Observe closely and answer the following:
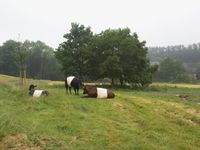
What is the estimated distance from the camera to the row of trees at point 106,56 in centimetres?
4441

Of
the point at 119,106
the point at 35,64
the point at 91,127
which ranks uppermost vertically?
the point at 35,64

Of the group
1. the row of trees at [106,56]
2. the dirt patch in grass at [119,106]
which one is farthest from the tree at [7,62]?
the dirt patch in grass at [119,106]

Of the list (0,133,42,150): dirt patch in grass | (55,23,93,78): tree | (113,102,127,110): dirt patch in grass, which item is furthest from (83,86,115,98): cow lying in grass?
(55,23,93,78): tree

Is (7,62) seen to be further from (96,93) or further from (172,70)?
(96,93)

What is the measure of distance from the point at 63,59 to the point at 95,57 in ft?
14.3

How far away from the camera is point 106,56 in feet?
151

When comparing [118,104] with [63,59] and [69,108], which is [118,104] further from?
[63,59]

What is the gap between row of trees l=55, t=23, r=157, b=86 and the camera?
1748 inches

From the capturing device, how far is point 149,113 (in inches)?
648

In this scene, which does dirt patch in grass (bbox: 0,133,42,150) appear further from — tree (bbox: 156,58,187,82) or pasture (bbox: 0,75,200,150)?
tree (bbox: 156,58,187,82)

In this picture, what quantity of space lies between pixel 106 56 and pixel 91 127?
34.7m

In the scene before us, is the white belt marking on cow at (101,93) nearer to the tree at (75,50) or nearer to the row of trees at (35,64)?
the tree at (75,50)

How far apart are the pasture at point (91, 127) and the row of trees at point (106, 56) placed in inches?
1053

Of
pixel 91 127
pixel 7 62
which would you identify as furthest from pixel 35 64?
pixel 91 127
